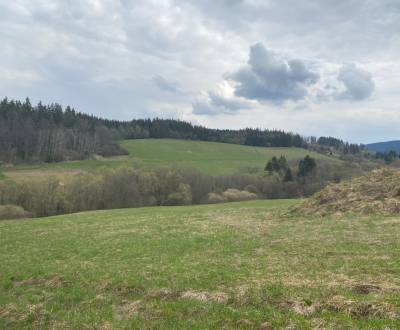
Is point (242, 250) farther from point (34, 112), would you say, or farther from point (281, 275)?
point (34, 112)

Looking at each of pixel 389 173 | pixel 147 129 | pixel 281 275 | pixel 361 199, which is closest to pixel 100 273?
pixel 281 275

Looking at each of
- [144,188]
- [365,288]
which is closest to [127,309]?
[365,288]

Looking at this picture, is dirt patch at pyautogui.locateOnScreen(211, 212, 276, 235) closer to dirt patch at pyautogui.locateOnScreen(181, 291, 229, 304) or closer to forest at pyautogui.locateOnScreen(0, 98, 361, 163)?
dirt patch at pyautogui.locateOnScreen(181, 291, 229, 304)

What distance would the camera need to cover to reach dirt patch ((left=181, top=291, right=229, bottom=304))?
11859mm

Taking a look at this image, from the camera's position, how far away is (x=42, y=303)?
13953 mm

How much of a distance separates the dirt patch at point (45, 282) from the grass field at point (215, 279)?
5cm

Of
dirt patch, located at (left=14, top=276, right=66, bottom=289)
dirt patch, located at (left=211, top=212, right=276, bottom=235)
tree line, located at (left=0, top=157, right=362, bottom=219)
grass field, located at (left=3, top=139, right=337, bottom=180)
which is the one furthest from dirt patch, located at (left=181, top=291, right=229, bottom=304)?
grass field, located at (left=3, top=139, right=337, bottom=180)

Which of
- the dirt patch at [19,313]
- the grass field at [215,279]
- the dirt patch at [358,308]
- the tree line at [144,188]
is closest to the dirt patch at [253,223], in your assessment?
the grass field at [215,279]

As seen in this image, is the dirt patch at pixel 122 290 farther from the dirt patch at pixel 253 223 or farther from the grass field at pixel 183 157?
the grass field at pixel 183 157

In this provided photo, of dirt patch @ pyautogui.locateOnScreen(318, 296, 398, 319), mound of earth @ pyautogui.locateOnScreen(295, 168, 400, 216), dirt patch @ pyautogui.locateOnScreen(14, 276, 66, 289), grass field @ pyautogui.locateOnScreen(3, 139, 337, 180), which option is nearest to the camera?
dirt patch @ pyautogui.locateOnScreen(318, 296, 398, 319)

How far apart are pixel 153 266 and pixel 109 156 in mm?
129643

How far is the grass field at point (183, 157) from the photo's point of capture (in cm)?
11762

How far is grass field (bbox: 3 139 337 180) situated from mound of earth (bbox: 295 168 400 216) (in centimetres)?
7726

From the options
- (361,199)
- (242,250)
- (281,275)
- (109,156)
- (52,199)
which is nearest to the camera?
(281,275)
